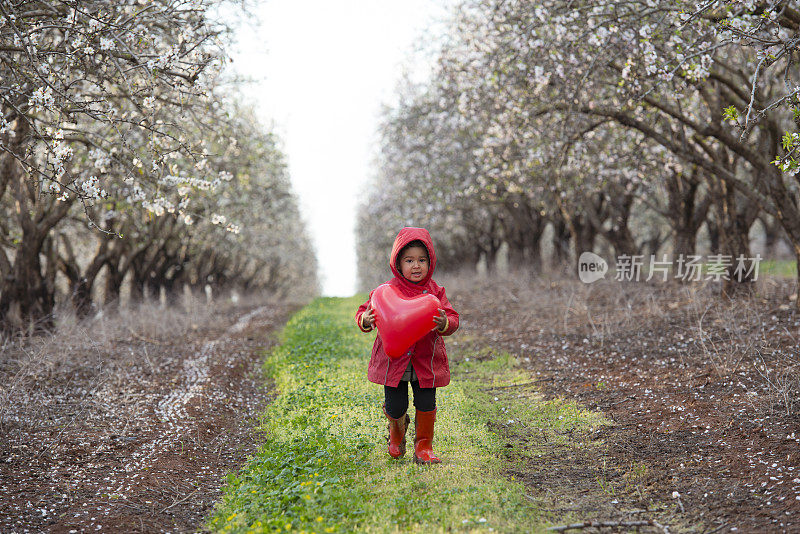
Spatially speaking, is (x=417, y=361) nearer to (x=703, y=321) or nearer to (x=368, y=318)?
(x=368, y=318)

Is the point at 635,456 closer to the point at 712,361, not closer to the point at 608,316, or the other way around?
the point at 712,361

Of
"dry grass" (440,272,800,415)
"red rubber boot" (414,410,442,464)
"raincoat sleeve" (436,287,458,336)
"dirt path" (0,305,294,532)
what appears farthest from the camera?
"dry grass" (440,272,800,415)

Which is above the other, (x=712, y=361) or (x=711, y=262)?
(x=711, y=262)

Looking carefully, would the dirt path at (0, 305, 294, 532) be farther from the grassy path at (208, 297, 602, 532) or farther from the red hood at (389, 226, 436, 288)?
the red hood at (389, 226, 436, 288)

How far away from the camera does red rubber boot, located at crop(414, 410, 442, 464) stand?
5.77m

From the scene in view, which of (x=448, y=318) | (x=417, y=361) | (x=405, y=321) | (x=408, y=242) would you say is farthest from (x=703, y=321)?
(x=405, y=321)

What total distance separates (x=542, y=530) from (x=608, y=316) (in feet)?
28.6

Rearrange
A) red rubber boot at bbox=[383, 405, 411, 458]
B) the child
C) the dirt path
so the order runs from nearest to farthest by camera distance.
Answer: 1. the dirt path
2. the child
3. red rubber boot at bbox=[383, 405, 411, 458]

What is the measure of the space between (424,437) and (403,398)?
1.35ft

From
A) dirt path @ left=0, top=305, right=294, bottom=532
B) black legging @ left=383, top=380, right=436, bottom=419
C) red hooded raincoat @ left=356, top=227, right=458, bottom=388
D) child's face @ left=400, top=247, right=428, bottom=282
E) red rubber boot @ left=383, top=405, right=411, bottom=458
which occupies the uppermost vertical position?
child's face @ left=400, top=247, right=428, bottom=282

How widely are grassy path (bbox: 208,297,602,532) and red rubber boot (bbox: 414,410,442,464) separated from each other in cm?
10

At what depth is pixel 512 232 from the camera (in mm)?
27344

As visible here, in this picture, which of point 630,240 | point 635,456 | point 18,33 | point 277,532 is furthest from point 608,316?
point 18,33

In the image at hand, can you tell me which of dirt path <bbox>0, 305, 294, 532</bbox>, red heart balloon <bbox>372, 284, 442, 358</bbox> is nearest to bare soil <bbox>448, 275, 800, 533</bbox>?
red heart balloon <bbox>372, 284, 442, 358</bbox>
